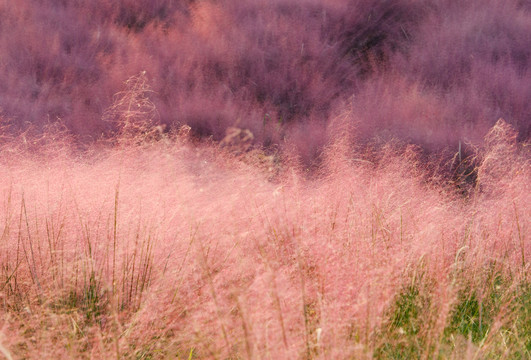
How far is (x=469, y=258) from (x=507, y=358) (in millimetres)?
612

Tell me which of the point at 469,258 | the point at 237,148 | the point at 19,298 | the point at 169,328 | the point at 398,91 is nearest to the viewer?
the point at 169,328

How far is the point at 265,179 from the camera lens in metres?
3.27

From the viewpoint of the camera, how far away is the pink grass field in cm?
166

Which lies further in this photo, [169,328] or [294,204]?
[294,204]

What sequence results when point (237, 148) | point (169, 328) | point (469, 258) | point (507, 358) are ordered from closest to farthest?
Answer: point (507, 358) → point (169, 328) → point (469, 258) → point (237, 148)

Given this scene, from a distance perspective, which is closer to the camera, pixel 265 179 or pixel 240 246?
pixel 240 246

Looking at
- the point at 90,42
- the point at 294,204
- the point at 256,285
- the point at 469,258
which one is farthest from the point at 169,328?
the point at 90,42

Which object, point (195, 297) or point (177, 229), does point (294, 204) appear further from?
point (195, 297)

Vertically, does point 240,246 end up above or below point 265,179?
above

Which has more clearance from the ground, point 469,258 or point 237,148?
point 469,258

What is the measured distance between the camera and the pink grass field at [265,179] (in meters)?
1.66

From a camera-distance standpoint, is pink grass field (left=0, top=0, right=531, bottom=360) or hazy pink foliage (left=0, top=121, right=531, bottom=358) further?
pink grass field (left=0, top=0, right=531, bottom=360)

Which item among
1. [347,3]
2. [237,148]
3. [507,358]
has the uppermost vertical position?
[347,3]

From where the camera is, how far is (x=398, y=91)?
4.69 m
